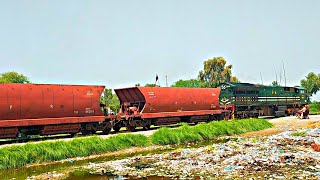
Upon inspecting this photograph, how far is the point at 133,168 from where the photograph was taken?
36.4ft

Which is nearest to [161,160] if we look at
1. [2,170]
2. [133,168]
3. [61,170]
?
[133,168]

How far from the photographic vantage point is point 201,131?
1978cm

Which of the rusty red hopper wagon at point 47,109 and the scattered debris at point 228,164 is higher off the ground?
the rusty red hopper wagon at point 47,109

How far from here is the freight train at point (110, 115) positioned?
17.0 meters

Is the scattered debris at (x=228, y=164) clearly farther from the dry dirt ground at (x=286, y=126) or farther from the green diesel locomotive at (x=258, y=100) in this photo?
the green diesel locomotive at (x=258, y=100)

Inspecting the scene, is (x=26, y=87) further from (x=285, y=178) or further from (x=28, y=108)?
(x=285, y=178)

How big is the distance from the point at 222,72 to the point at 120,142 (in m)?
55.7

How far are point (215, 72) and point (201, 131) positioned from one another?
5063 cm

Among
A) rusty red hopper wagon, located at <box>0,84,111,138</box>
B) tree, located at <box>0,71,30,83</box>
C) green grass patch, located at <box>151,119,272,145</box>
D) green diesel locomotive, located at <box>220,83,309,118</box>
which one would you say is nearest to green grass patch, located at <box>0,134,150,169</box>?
green grass patch, located at <box>151,119,272,145</box>

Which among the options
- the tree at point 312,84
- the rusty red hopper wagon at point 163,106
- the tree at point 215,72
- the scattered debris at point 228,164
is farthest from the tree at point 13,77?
the tree at point 312,84

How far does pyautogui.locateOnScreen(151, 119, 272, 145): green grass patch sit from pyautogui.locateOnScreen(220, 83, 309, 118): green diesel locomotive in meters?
5.82

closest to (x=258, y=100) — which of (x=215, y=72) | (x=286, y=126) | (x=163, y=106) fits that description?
(x=286, y=126)

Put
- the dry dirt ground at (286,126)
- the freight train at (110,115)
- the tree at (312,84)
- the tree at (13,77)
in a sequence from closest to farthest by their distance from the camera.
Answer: the freight train at (110,115) < the dry dirt ground at (286,126) < the tree at (13,77) < the tree at (312,84)

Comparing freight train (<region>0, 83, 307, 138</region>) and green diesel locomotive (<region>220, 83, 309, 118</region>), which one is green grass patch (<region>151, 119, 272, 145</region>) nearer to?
freight train (<region>0, 83, 307, 138</region>)
